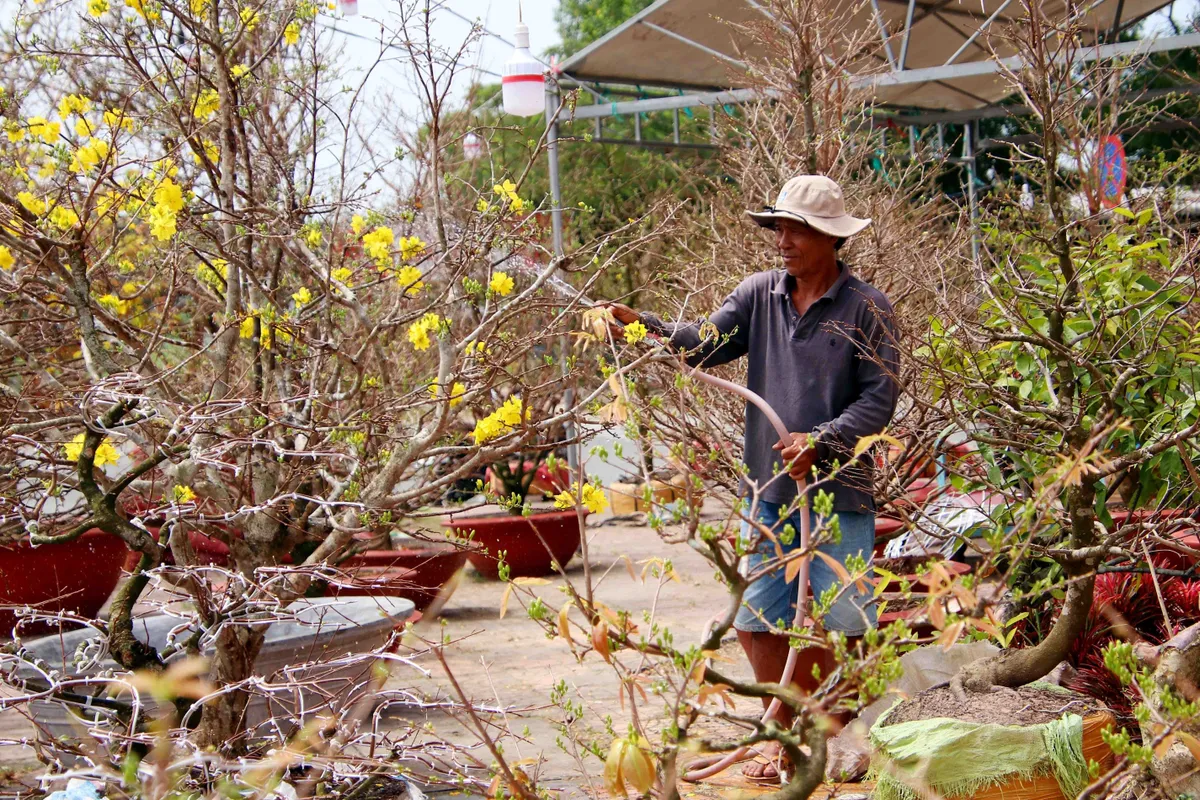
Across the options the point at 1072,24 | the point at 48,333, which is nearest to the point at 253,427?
the point at 48,333

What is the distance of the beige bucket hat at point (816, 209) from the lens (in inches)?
138

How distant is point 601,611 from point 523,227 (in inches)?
92.2

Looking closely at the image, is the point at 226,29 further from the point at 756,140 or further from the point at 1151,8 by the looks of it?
the point at 1151,8

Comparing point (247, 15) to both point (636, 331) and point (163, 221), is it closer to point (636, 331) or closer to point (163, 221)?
point (163, 221)

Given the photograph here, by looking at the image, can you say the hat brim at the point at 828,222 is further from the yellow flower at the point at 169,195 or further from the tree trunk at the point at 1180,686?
the yellow flower at the point at 169,195

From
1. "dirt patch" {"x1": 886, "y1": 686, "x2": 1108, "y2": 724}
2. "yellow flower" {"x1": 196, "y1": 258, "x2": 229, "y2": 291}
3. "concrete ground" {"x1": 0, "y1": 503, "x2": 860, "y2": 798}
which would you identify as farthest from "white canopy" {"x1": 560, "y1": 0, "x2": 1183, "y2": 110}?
"dirt patch" {"x1": 886, "y1": 686, "x2": 1108, "y2": 724}

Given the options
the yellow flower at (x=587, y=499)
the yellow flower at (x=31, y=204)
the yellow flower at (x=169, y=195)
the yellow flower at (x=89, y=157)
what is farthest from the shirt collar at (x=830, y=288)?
the yellow flower at (x=31, y=204)

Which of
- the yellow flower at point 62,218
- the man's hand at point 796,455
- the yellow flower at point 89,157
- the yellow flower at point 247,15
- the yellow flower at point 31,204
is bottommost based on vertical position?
the man's hand at point 796,455

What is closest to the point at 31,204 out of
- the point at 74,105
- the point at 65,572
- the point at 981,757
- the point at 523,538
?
the point at 74,105

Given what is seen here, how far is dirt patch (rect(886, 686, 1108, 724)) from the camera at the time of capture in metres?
2.95

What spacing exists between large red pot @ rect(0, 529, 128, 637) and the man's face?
13.5 feet

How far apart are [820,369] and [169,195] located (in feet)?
6.39

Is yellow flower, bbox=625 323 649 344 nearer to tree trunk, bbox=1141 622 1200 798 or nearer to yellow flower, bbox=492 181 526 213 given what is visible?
yellow flower, bbox=492 181 526 213

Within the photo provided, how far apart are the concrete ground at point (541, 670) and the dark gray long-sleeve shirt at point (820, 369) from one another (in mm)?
629
